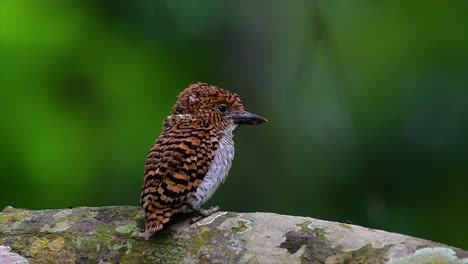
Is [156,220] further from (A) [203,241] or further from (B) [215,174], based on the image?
(B) [215,174]

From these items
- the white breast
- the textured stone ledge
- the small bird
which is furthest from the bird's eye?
the textured stone ledge

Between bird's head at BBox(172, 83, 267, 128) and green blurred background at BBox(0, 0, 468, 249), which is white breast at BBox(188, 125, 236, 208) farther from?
green blurred background at BBox(0, 0, 468, 249)

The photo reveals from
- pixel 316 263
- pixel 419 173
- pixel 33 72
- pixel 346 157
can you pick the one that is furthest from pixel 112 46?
pixel 316 263

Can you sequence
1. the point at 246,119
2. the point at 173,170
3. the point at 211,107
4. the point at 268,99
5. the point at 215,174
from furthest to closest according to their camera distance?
the point at 268,99 → the point at 246,119 → the point at 211,107 → the point at 215,174 → the point at 173,170

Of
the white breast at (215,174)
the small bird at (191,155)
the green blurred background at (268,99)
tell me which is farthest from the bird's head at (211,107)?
the green blurred background at (268,99)

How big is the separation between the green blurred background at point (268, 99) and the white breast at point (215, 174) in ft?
4.63

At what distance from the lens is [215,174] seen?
3.62 meters

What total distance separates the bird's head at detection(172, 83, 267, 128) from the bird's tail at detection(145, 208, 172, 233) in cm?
69

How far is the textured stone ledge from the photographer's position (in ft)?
9.16

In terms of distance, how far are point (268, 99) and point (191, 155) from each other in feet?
6.25

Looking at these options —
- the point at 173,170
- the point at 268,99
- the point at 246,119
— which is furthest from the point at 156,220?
the point at 268,99

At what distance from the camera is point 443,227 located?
5.11 meters

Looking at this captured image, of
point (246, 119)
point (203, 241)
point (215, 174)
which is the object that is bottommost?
point (203, 241)

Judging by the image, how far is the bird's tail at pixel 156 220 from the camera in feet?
10.5
